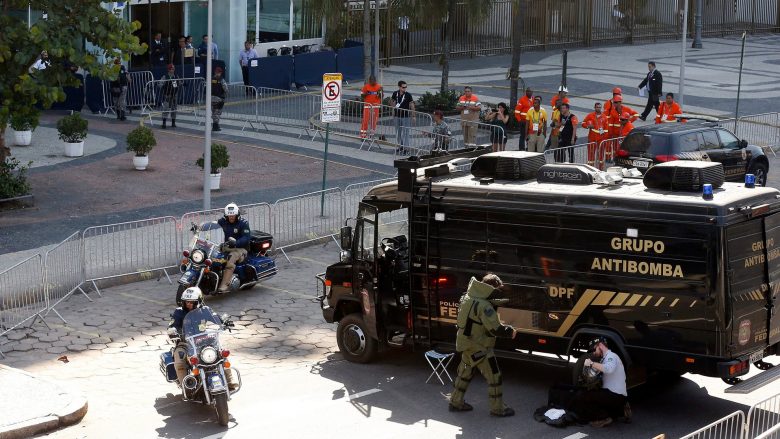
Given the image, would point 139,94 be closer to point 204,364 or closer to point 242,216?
point 242,216

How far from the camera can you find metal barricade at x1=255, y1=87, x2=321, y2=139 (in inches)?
1292

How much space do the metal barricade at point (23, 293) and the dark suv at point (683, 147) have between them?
1135 centimetres

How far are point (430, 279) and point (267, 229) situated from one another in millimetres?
7037

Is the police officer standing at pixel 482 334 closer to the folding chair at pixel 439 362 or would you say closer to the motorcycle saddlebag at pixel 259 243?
the folding chair at pixel 439 362

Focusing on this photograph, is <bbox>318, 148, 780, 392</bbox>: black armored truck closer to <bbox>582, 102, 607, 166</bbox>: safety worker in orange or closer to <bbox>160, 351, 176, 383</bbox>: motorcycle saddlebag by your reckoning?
<bbox>160, 351, 176, 383</bbox>: motorcycle saddlebag

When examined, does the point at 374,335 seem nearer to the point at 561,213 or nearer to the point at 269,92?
the point at 561,213

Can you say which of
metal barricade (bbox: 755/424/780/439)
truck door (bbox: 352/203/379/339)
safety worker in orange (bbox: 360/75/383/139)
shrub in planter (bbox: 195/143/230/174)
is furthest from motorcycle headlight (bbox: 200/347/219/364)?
safety worker in orange (bbox: 360/75/383/139)

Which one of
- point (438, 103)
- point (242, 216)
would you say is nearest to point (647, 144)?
point (242, 216)

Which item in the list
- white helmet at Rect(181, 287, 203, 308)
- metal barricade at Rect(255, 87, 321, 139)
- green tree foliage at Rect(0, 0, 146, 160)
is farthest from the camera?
metal barricade at Rect(255, 87, 321, 139)

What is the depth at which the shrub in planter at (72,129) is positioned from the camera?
2745 centimetres

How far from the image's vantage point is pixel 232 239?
1811 cm

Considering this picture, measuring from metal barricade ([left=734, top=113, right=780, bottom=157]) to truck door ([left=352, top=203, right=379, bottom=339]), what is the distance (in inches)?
747

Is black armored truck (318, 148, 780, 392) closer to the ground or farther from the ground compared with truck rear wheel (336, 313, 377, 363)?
farther from the ground

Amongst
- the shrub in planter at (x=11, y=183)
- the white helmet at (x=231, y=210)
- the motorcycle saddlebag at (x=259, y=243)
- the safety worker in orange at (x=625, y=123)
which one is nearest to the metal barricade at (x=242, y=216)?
the motorcycle saddlebag at (x=259, y=243)
